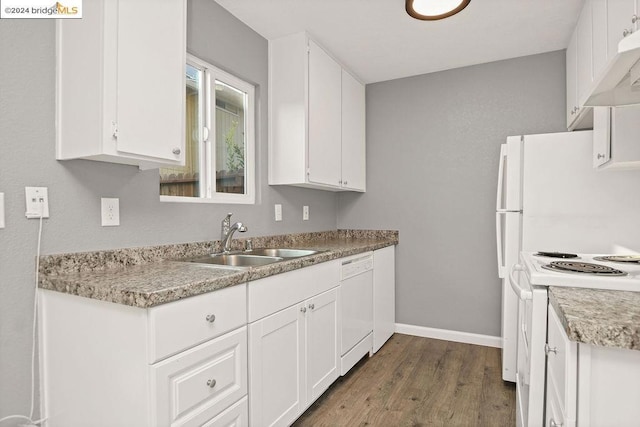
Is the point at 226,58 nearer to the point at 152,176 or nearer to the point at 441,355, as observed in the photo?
the point at 152,176

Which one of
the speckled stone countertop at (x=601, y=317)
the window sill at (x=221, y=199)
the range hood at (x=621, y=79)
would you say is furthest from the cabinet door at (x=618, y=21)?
the window sill at (x=221, y=199)

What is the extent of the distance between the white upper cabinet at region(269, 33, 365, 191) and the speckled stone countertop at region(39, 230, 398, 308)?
2.67ft

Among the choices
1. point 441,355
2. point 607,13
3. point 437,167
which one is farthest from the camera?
point 437,167

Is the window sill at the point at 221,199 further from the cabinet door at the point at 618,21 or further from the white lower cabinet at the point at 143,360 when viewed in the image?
the cabinet door at the point at 618,21

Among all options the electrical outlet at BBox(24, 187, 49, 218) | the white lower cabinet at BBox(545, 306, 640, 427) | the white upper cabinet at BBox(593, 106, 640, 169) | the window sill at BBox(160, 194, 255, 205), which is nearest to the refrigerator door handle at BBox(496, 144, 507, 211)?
the white upper cabinet at BBox(593, 106, 640, 169)

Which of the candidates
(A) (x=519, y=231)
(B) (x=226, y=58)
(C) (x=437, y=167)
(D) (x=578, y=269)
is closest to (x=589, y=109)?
(A) (x=519, y=231)

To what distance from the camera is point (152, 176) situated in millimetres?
1869

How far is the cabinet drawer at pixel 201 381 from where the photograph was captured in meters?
1.17

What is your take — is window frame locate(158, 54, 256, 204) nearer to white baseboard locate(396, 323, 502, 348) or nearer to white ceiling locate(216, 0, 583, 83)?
white ceiling locate(216, 0, 583, 83)

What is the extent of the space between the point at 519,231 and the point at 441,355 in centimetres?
121

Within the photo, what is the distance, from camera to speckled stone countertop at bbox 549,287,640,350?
0.75m

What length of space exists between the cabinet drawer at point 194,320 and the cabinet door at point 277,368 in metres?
0.15

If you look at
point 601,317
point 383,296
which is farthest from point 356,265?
point 601,317

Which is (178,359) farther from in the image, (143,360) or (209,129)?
(209,129)
